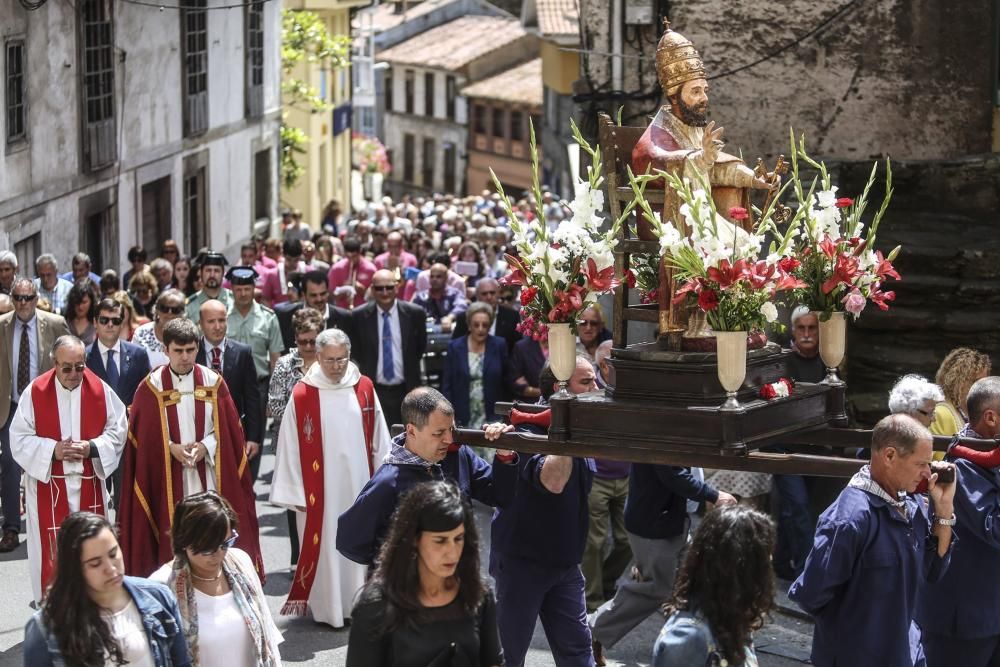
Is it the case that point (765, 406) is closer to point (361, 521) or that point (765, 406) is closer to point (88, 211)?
point (361, 521)

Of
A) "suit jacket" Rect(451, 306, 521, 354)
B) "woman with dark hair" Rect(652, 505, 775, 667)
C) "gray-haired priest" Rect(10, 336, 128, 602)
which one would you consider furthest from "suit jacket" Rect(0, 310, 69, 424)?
"woman with dark hair" Rect(652, 505, 775, 667)

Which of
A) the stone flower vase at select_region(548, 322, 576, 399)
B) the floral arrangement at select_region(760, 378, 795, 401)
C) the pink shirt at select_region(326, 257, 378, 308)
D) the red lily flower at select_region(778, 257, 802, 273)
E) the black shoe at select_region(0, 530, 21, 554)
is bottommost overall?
the black shoe at select_region(0, 530, 21, 554)

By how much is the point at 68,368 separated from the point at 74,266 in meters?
6.28

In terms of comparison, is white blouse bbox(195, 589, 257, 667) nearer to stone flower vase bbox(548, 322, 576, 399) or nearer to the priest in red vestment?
stone flower vase bbox(548, 322, 576, 399)

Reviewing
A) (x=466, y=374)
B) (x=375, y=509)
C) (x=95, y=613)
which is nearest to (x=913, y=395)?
(x=375, y=509)

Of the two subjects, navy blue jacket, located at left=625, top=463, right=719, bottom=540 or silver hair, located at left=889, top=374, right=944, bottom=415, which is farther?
navy blue jacket, located at left=625, top=463, right=719, bottom=540

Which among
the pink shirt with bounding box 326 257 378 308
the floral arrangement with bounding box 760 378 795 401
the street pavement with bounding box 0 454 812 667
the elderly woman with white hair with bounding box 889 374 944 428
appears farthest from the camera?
the pink shirt with bounding box 326 257 378 308

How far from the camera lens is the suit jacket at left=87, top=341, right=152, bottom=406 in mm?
11828

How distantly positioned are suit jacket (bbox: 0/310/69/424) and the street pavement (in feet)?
3.58

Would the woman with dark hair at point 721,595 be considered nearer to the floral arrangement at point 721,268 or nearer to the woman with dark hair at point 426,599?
the woman with dark hair at point 426,599

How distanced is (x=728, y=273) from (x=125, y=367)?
5953 mm

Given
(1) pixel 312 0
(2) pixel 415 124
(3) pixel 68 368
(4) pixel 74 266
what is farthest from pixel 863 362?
(2) pixel 415 124

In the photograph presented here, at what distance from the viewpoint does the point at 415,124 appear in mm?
72625

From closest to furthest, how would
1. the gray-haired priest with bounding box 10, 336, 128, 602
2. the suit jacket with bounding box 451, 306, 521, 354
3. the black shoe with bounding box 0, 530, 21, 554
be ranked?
1. the gray-haired priest with bounding box 10, 336, 128, 602
2. the black shoe with bounding box 0, 530, 21, 554
3. the suit jacket with bounding box 451, 306, 521, 354
